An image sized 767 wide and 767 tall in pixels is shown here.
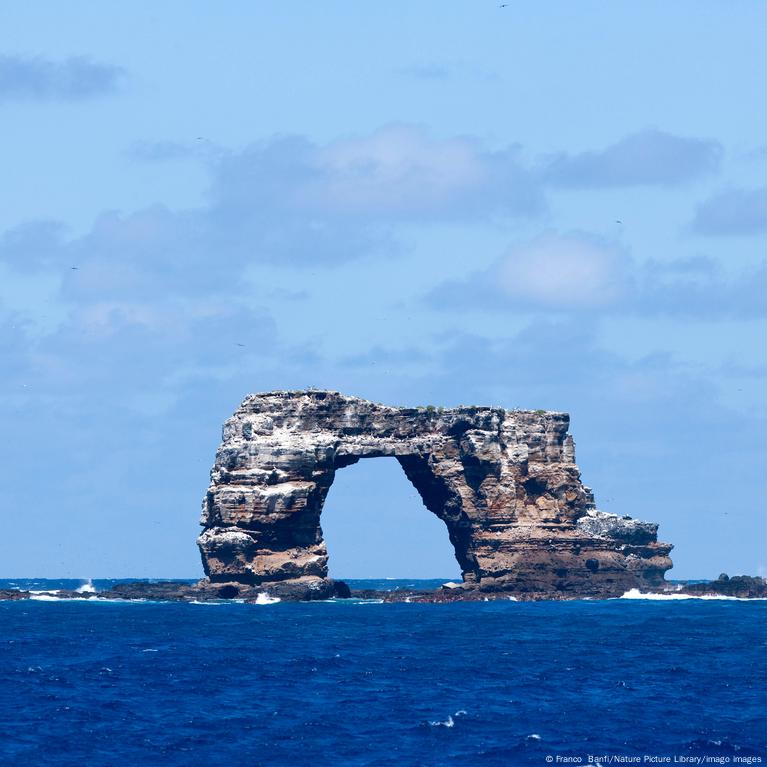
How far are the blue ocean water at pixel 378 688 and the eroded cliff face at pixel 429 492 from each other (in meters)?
6.85

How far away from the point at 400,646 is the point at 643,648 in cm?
1373

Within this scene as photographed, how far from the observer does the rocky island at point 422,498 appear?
12888 cm

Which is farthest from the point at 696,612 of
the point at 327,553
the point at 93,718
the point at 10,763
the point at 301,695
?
the point at 10,763

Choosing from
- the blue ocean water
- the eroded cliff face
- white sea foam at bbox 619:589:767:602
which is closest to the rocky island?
the eroded cliff face

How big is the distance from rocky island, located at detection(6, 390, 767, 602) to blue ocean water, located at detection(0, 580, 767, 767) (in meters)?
6.66

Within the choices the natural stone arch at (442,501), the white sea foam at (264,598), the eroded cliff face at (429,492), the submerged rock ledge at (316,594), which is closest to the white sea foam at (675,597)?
the submerged rock ledge at (316,594)

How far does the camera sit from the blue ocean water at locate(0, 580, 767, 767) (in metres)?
65.1

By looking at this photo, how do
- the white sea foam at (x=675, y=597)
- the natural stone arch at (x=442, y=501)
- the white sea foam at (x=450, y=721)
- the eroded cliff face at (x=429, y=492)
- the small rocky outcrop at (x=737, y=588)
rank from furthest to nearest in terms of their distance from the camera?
the small rocky outcrop at (x=737, y=588) → the white sea foam at (x=675, y=597) → the natural stone arch at (x=442, y=501) → the eroded cliff face at (x=429, y=492) → the white sea foam at (x=450, y=721)

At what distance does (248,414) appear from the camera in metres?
132

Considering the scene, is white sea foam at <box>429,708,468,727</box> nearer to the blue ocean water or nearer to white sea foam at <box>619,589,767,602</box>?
the blue ocean water

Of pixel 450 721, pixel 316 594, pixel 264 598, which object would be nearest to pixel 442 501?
pixel 316 594

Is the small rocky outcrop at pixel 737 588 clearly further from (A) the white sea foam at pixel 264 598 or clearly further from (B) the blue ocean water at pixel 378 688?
(A) the white sea foam at pixel 264 598

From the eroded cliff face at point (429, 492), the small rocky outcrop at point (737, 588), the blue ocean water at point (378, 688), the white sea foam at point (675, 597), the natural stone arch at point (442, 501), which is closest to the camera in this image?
the blue ocean water at point (378, 688)

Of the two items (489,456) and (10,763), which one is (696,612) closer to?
(489,456)
